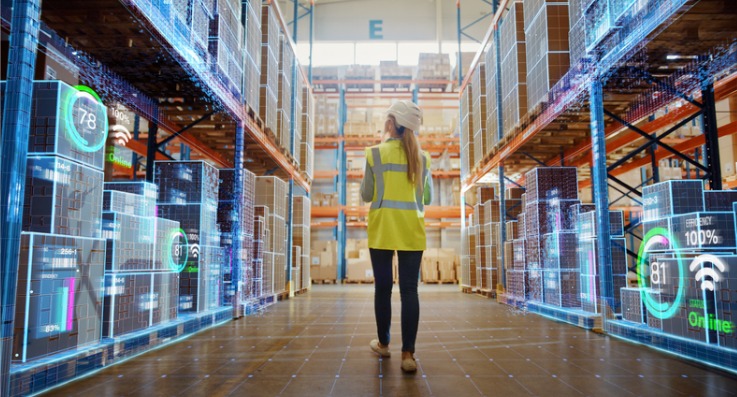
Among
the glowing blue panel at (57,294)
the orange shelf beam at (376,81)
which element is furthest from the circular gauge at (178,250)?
the orange shelf beam at (376,81)

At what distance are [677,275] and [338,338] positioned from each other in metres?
2.90

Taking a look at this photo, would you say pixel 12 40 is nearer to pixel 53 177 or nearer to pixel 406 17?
pixel 53 177

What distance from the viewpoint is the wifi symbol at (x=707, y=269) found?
11.3ft

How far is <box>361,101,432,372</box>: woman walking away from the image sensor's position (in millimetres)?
3148

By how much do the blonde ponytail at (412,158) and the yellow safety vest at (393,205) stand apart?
0.12 ft

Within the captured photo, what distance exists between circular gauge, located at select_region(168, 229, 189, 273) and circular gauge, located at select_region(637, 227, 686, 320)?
439cm

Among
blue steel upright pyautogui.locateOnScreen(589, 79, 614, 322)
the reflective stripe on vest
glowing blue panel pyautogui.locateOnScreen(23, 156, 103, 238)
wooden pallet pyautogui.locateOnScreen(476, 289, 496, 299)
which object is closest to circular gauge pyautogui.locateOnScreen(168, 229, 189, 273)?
glowing blue panel pyautogui.locateOnScreen(23, 156, 103, 238)

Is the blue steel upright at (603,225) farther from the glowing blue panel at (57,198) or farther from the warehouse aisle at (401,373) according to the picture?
the glowing blue panel at (57,198)

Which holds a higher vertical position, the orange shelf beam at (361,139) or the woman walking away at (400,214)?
the orange shelf beam at (361,139)

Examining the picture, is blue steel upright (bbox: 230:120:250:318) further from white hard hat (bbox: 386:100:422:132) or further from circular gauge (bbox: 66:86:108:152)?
white hard hat (bbox: 386:100:422:132)

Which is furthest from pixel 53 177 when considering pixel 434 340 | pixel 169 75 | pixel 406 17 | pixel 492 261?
pixel 406 17

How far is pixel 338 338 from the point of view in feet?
15.3

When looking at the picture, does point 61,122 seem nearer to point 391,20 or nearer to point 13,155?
point 13,155

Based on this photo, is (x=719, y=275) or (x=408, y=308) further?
(x=719, y=275)
